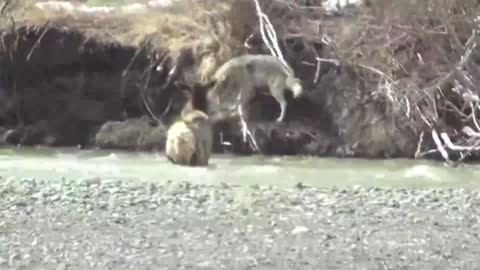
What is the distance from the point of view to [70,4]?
16.9 meters

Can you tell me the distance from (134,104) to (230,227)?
8827 mm

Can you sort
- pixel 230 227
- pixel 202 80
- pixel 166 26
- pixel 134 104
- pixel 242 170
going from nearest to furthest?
1. pixel 230 227
2. pixel 242 170
3. pixel 202 80
4. pixel 134 104
5. pixel 166 26

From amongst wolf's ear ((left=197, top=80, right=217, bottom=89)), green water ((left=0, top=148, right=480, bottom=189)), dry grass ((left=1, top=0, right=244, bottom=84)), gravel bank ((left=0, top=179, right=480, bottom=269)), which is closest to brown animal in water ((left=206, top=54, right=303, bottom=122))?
wolf's ear ((left=197, top=80, right=217, bottom=89))

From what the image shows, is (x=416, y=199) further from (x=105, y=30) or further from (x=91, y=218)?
(x=105, y=30)

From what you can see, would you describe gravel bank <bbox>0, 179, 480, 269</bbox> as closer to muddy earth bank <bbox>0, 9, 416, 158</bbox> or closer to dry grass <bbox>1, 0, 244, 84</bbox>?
muddy earth bank <bbox>0, 9, 416, 158</bbox>

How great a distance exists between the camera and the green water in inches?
437

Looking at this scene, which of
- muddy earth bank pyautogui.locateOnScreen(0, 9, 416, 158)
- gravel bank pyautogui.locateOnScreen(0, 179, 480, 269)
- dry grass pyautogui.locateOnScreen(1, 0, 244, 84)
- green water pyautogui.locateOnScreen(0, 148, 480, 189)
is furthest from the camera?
dry grass pyautogui.locateOnScreen(1, 0, 244, 84)

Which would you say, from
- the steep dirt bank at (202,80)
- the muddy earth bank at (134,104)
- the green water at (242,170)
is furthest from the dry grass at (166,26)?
the green water at (242,170)

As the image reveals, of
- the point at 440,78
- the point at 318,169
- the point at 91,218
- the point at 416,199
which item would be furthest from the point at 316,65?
the point at 91,218

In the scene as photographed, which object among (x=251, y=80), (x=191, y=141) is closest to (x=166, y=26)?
(x=251, y=80)

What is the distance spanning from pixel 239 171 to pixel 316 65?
3700mm

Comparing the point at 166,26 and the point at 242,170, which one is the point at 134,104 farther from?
the point at 242,170

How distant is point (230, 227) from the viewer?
24.2ft

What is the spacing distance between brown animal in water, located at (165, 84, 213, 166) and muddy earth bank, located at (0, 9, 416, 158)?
8.30ft
